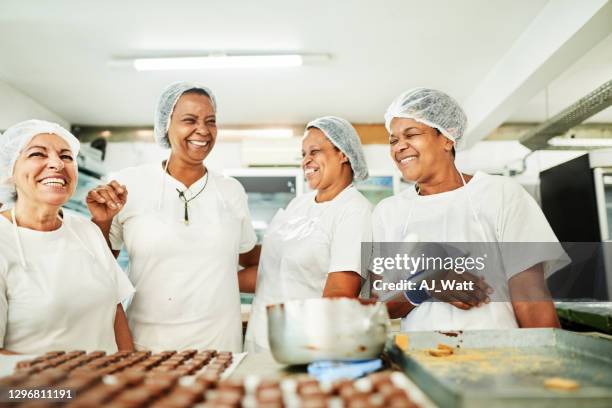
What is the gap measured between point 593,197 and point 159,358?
3319 millimetres

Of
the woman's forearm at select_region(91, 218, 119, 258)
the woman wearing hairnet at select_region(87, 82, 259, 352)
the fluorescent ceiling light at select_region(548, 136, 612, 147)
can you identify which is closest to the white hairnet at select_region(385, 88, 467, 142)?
the woman wearing hairnet at select_region(87, 82, 259, 352)

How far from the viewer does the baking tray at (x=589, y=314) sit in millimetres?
2398

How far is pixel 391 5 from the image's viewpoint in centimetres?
317

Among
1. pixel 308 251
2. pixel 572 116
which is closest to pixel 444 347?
pixel 308 251

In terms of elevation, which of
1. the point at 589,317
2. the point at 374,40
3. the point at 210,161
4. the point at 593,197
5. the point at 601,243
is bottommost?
the point at 589,317

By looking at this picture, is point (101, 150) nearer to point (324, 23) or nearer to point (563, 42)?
point (324, 23)

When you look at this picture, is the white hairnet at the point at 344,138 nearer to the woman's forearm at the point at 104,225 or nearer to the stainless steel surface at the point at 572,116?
the woman's forearm at the point at 104,225

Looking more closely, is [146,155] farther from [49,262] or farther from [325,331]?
[325,331]

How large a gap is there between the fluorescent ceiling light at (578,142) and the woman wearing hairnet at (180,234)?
9.93 feet

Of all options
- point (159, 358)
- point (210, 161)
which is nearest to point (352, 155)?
point (159, 358)

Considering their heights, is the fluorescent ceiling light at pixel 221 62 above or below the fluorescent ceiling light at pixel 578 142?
above

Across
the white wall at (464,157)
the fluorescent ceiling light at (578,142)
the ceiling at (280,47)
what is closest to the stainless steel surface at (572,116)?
the fluorescent ceiling light at (578,142)

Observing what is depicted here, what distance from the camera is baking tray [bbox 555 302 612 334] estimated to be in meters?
2.40

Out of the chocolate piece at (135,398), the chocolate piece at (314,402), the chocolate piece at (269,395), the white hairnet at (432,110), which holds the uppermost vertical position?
the white hairnet at (432,110)
